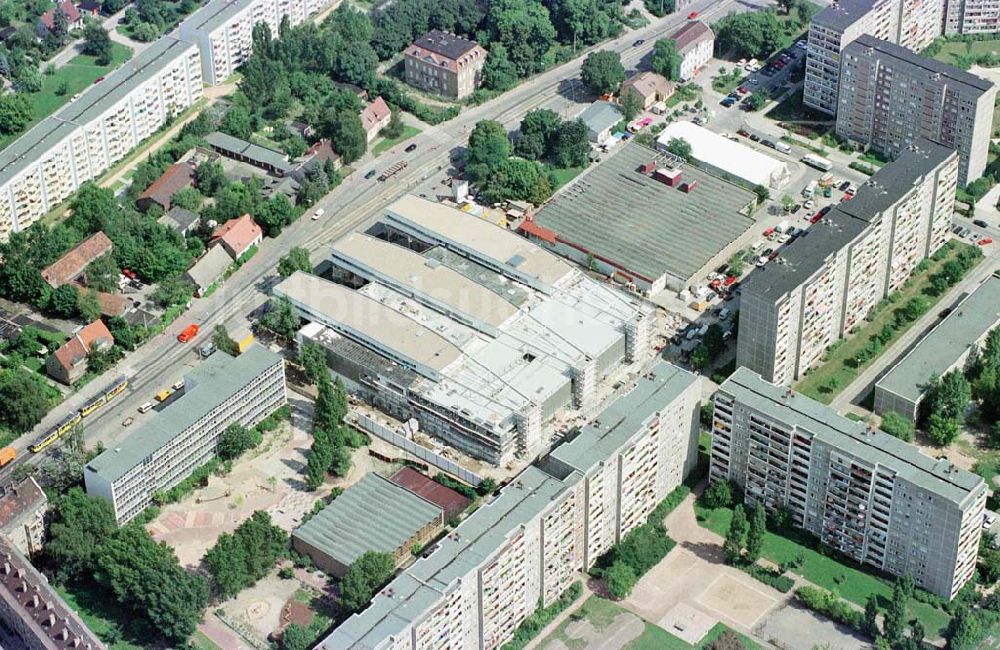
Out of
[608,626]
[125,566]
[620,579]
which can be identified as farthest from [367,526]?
[608,626]

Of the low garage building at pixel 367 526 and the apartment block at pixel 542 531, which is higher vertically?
the apartment block at pixel 542 531

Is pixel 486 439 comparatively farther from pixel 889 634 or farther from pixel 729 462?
pixel 889 634

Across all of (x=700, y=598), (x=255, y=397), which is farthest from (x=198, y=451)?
(x=700, y=598)

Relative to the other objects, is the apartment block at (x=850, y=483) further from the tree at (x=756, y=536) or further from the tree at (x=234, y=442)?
the tree at (x=234, y=442)

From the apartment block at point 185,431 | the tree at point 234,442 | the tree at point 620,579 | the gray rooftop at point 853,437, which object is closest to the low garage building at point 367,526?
the tree at point 234,442

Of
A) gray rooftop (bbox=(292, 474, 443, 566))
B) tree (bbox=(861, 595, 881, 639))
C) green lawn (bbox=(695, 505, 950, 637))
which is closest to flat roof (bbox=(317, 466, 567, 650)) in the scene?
gray rooftop (bbox=(292, 474, 443, 566))
